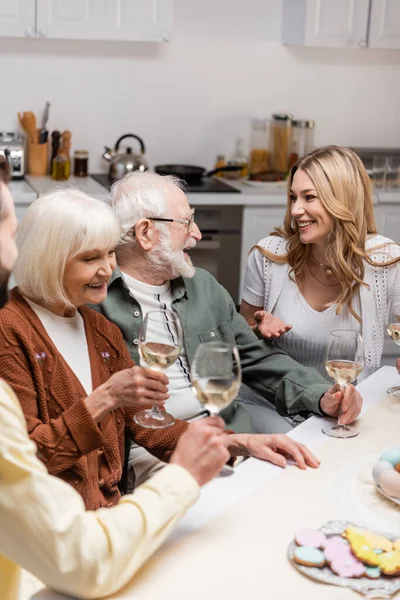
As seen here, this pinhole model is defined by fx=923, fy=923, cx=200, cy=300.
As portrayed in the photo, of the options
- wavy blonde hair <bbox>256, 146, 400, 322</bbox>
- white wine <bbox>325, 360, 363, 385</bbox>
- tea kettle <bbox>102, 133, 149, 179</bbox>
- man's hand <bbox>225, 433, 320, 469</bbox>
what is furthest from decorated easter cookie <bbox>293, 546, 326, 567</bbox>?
tea kettle <bbox>102, 133, 149, 179</bbox>

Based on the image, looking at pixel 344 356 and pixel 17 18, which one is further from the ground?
pixel 17 18

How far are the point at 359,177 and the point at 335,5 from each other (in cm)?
221

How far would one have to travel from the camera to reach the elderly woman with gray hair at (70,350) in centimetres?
183

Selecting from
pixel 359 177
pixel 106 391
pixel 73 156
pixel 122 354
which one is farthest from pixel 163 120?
pixel 106 391

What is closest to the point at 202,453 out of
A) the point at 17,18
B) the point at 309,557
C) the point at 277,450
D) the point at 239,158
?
the point at 309,557

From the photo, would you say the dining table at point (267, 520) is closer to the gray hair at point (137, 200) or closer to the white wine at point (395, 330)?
the white wine at point (395, 330)

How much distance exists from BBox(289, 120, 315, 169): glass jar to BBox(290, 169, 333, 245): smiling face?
7.15ft

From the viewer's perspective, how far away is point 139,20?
446 centimetres

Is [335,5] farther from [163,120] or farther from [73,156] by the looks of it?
[73,156]

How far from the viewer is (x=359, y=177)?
286cm

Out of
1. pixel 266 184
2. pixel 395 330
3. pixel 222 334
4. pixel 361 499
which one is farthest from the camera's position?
pixel 266 184

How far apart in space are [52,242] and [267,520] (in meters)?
0.77

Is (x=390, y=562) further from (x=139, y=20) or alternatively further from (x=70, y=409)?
(x=139, y=20)

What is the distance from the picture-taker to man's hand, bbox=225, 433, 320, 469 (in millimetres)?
1846
